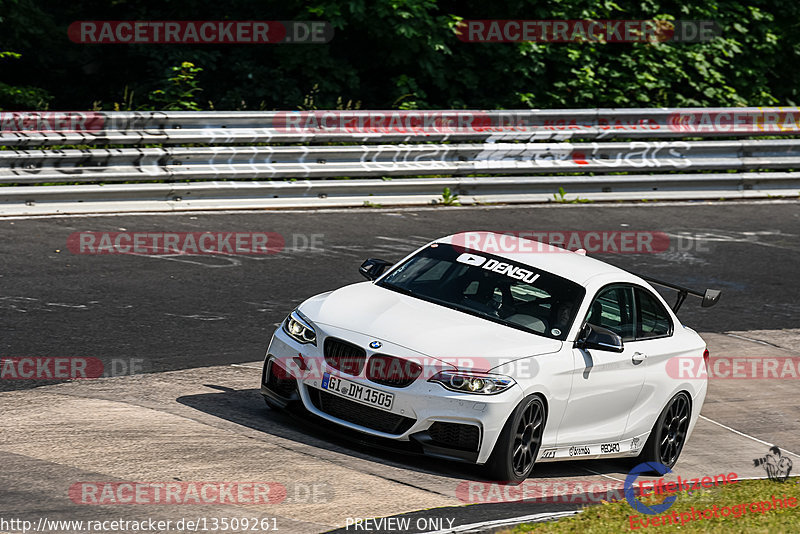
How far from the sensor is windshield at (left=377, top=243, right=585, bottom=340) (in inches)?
349

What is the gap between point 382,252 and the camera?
14.7 meters

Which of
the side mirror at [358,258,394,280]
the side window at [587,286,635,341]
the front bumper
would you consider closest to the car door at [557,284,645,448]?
the side window at [587,286,635,341]

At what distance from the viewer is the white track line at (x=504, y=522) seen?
6703 mm

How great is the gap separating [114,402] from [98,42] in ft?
41.5

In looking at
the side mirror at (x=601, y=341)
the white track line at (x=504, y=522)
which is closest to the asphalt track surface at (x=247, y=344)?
the white track line at (x=504, y=522)

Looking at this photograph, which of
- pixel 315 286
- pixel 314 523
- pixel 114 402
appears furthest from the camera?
pixel 315 286

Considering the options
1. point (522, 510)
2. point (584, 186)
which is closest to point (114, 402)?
point (522, 510)

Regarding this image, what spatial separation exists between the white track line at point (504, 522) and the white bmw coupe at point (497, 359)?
74 cm

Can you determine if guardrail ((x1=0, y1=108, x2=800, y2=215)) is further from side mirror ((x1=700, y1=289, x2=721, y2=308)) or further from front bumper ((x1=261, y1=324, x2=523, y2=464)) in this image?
side mirror ((x1=700, y1=289, x2=721, y2=308))

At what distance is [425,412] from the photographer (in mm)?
7945

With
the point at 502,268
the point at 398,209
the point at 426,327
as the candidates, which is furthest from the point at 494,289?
the point at 398,209

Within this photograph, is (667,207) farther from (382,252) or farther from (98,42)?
(98,42)

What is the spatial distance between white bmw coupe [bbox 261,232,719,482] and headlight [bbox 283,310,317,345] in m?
0.01

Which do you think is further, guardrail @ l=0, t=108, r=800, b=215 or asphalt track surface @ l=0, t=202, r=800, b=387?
guardrail @ l=0, t=108, r=800, b=215
